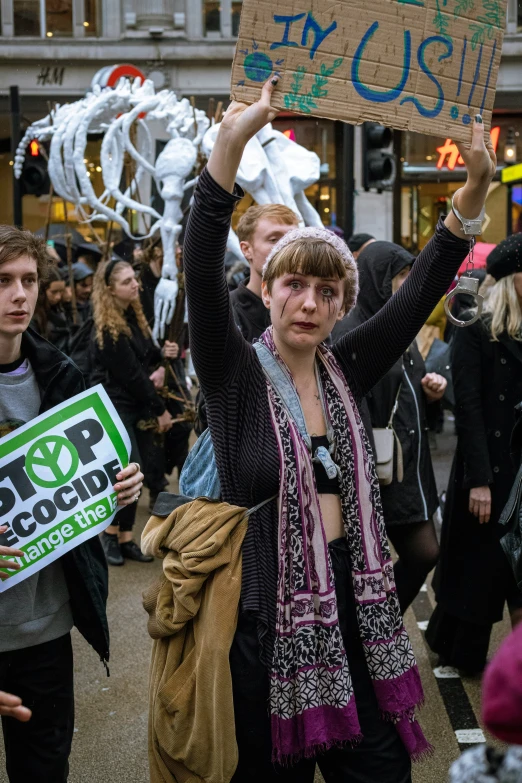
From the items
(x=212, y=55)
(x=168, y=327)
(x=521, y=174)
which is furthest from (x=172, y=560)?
(x=212, y=55)

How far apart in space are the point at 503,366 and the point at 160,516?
2358mm

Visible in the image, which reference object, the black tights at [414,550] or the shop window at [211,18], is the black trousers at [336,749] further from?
the shop window at [211,18]

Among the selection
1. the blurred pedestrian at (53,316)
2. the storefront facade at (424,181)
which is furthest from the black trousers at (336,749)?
the storefront facade at (424,181)

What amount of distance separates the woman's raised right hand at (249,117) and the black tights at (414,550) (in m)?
2.48

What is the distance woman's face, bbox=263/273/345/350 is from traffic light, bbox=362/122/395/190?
8.48m

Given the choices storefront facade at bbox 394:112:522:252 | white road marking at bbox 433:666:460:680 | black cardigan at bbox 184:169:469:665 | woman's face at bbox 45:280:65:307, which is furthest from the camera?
storefront facade at bbox 394:112:522:252

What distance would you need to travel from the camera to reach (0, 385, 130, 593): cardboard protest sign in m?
2.76

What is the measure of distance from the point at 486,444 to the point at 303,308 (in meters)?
2.19

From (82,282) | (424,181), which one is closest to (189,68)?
(424,181)

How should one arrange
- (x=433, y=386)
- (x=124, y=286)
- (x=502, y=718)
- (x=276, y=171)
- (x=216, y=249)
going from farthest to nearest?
(x=276, y=171) < (x=124, y=286) < (x=433, y=386) < (x=216, y=249) < (x=502, y=718)

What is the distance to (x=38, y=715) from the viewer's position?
285cm

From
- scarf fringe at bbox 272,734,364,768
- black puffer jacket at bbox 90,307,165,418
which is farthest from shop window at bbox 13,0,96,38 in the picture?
scarf fringe at bbox 272,734,364,768

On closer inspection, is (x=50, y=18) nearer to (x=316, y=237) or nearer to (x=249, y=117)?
(x=316, y=237)

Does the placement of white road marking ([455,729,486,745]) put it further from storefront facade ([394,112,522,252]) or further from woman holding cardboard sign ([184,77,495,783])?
storefront facade ([394,112,522,252])
